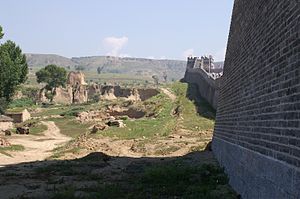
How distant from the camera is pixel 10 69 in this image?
49781 mm

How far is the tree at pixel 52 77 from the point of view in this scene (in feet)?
333

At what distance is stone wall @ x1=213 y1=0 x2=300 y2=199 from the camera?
7187 mm

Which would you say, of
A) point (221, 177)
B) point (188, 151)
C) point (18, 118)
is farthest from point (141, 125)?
point (221, 177)

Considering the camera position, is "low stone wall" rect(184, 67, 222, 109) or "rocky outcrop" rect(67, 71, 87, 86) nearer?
"low stone wall" rect(184, 67, 222, 109)

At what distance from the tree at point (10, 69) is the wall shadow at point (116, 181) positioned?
28850 millimetres

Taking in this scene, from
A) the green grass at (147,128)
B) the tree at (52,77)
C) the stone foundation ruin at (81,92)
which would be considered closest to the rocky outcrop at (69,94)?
the stone foundation ruin at (81,92)

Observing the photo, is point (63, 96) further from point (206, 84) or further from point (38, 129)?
point (206, 84)

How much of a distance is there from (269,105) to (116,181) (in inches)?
371

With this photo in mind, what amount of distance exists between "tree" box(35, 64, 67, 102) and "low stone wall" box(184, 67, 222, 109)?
3875 cm

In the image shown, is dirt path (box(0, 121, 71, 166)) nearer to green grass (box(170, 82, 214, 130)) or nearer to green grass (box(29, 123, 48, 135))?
green grass (box(29, 123, 48, 135))

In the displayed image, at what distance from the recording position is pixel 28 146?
36594mm

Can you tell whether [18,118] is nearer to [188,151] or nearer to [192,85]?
[192,85]

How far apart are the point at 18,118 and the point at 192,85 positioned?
1053 inches

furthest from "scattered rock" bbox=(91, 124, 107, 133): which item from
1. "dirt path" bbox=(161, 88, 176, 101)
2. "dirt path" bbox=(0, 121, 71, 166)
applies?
"dirt path" bbox=(161, 88, 176, 101)
